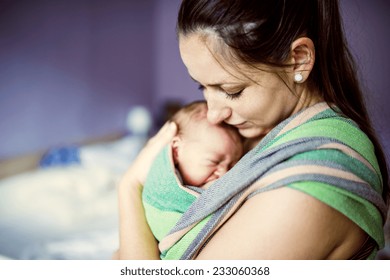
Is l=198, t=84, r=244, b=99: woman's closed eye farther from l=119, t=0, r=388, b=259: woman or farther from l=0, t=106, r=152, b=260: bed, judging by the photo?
l=0, t=106, r=152, b=260: bed

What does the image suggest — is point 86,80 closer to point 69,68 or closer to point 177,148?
point 69,68

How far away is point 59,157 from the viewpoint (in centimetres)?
178

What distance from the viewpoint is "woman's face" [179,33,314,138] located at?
1.88 feet

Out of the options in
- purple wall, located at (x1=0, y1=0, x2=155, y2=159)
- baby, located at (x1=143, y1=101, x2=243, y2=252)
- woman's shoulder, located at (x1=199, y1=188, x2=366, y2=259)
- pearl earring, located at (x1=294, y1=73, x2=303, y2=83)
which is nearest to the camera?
woman's shoulder, located at (x1=199, y1=188, x2=366, y2=259)

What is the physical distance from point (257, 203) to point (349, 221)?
113mm

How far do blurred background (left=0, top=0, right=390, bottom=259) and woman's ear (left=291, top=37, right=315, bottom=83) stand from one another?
220mm

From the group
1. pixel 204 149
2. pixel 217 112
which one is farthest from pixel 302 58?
pixel 204 149

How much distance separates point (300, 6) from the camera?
0.57 meters

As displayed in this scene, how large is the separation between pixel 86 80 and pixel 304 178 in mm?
1886

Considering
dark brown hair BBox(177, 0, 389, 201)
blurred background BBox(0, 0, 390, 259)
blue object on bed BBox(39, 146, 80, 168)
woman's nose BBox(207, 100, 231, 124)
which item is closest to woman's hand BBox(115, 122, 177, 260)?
woman's nose BBox(207, 100, 231, 124)

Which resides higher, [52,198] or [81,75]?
[81,75]

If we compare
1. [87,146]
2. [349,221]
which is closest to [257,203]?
[349,221]

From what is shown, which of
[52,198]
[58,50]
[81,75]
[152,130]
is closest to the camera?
[52,198]
